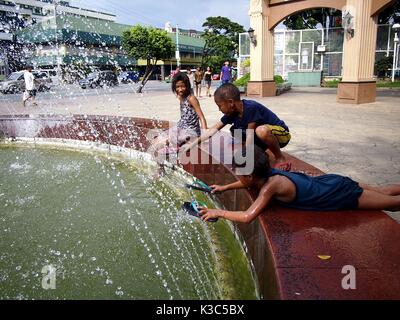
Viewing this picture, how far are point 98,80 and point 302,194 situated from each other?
27531 millimetres

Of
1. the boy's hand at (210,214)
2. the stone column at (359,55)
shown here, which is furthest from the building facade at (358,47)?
the boy's hand at (210,214)

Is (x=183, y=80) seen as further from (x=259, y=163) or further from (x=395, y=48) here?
(x=395, y=48)

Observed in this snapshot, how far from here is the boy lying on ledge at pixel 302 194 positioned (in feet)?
7.86

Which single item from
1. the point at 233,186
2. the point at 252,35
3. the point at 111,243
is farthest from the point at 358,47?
the point at 111,243

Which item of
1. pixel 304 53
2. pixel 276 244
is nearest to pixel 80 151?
pixel 276 244

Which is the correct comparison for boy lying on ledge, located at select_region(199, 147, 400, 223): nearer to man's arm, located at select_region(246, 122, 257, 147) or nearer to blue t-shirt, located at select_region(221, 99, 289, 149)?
man's arm, located at select_region(246, 122, 257, 147)

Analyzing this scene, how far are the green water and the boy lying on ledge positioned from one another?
585mm

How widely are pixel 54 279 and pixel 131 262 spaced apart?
0.59 m

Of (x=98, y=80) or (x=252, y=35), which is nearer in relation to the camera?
(x=252, y=35)

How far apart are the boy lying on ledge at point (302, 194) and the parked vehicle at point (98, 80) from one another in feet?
83.9

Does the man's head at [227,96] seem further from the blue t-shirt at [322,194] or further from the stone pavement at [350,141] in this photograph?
the stone pavement at [350,141]

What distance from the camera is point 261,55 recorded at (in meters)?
16.0

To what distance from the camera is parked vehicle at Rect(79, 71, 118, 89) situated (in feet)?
87.2

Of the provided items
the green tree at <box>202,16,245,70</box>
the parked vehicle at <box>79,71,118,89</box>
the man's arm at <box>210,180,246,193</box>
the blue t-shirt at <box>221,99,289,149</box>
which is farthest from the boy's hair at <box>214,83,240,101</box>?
the green tree at <box>202,16,245,70</box>
